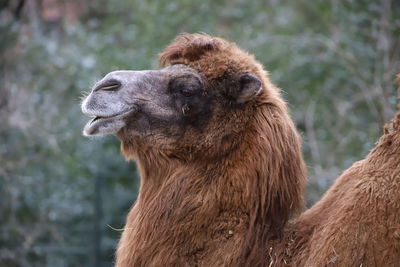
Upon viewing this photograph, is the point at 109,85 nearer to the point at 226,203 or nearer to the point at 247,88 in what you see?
the point at 247,88

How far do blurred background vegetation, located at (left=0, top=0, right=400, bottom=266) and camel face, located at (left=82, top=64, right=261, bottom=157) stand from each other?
5.17 meters

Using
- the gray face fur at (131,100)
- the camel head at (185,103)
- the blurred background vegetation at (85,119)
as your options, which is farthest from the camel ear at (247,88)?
the blurred background vegetation at (85,119)

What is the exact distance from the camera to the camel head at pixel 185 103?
14.5 feet

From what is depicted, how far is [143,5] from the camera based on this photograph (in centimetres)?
1403

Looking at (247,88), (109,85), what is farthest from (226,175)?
(109,85)

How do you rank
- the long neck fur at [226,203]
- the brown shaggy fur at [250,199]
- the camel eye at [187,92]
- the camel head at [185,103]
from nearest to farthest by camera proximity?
the brown shaggy fur at [250,199] → the long neck fur at [226,203] → the camel head at [185,103] → the camel eye at [187,92]

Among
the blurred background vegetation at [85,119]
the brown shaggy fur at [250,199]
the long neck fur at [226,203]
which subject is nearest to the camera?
the brown shaggy fur at [250,199]

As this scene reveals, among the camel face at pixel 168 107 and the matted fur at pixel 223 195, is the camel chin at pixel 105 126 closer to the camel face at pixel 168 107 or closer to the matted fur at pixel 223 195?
the camel face at pixel 168 107

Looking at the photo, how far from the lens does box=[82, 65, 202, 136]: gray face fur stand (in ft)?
14.5

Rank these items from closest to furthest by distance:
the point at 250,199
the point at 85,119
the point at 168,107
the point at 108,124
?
the point at 250,199, the point at 108,124, the point at 168,107, the point at 85,119

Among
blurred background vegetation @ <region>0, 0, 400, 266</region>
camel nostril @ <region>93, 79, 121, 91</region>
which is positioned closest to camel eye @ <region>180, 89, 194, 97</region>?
camel nostril @ <region>93, 79, 121, 91</region>

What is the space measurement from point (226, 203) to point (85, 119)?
8008 millimetres

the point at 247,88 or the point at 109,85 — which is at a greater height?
the point at 109,85

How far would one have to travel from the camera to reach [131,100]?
450 centimetres
